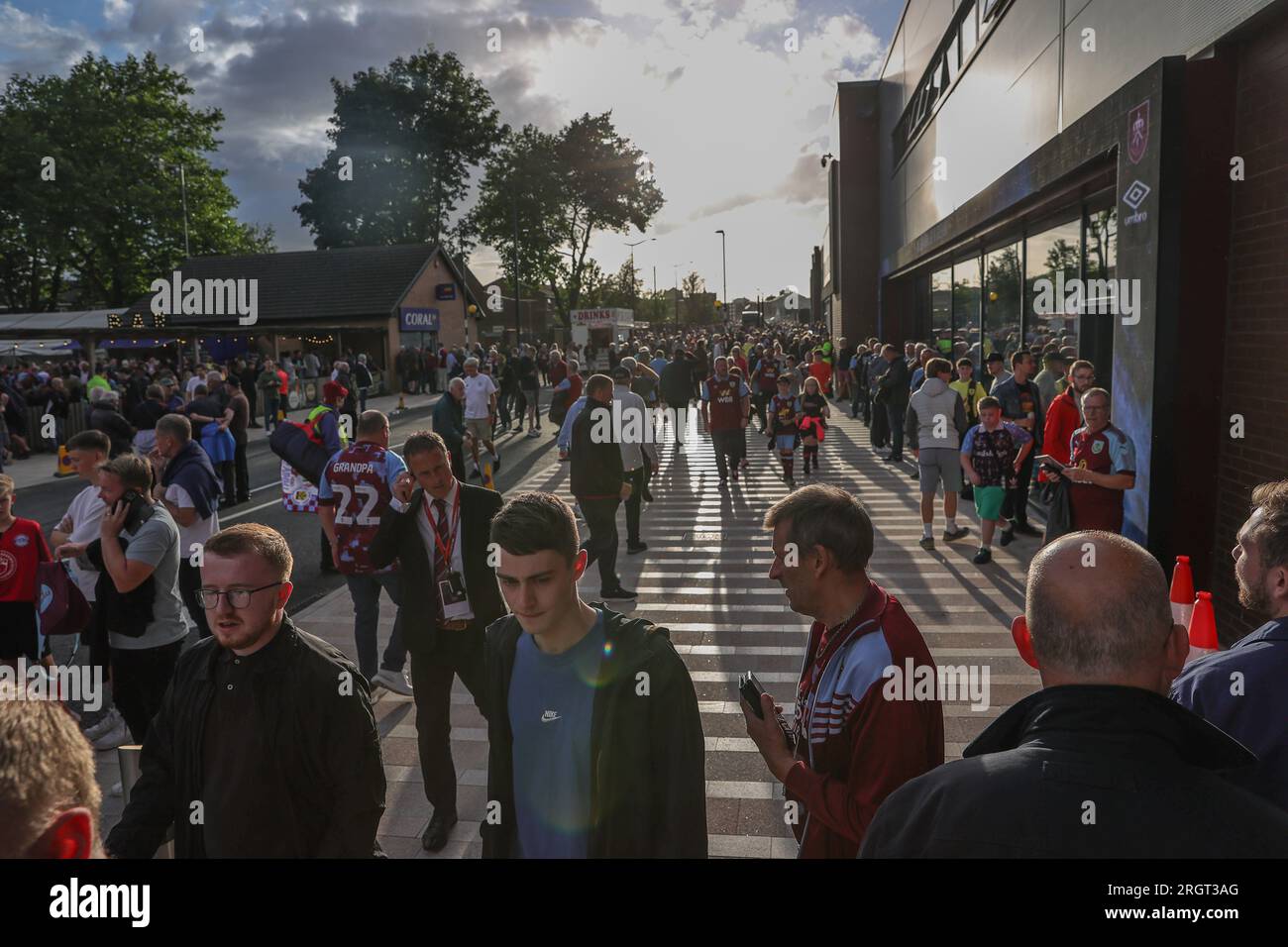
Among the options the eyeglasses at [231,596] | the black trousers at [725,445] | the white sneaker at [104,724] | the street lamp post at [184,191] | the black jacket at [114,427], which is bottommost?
the white sneaker at [104,724]

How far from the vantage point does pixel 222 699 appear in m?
2.74

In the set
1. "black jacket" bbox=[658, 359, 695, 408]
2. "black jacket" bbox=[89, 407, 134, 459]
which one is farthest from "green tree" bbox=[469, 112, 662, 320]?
"black jacket" bbox=[89, 407, 134, 459]

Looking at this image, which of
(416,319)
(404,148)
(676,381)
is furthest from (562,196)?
(676,381)

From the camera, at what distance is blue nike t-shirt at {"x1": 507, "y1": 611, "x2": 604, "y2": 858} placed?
2.61 metres

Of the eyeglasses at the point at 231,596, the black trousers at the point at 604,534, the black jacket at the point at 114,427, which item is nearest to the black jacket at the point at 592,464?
the black trousers at the point at 604,534

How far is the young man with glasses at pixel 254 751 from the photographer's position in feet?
8.75

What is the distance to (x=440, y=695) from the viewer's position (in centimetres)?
468

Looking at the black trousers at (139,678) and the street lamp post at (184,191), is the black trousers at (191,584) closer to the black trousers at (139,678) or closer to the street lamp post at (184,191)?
the black trousers at (139,678)

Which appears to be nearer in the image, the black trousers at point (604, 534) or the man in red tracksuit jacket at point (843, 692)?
the man in red tracksuit jacket at point (843, 692)

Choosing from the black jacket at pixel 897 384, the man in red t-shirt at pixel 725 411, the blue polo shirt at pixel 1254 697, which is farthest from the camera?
the black jacket at pixel 897 384

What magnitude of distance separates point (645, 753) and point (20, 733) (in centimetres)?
150

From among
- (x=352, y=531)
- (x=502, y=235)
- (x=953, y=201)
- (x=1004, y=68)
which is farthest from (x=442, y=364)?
(x=352, y=531)

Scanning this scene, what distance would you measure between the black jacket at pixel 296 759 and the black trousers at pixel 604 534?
223 inches

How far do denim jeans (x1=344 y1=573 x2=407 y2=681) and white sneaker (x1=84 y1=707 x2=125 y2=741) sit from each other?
4.95ft
